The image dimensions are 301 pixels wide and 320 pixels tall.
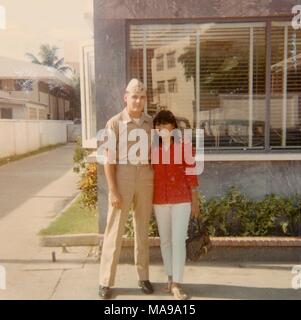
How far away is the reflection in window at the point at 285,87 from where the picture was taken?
17.1ft

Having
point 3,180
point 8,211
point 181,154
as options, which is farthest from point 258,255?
point 3,180

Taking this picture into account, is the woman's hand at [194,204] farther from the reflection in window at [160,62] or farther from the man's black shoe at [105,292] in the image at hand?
the reflection in window at [160,62]

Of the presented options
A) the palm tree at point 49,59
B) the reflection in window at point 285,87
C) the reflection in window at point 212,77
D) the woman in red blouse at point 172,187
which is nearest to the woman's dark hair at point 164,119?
→ the woman in red blouse at point 172,187

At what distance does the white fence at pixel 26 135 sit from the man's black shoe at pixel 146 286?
14.7 m

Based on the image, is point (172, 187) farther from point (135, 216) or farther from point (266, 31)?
point (266, 31)

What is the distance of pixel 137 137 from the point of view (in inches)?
153

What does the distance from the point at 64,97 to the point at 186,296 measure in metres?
34.2

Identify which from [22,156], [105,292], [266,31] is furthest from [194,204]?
[22,156]

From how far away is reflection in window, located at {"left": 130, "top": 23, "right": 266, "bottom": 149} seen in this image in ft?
17.1

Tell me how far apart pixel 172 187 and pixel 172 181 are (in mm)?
54

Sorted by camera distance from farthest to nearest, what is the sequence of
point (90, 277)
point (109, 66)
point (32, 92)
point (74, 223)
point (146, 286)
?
1. point (32, 92)
2. point (74, 223)
3. point (109, 66)
4. point (90, 277)
5. point (146, 286)

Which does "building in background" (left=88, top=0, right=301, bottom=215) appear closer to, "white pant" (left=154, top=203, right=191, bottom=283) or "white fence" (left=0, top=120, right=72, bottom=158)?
"white pant" (left=154, top=203, right=191, bottom=283)

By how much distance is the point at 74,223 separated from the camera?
6.54 meters
